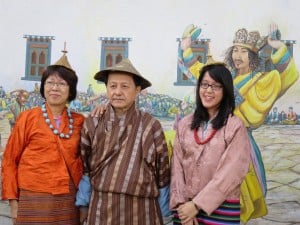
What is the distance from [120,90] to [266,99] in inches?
59.4

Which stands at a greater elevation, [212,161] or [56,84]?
[56,84]

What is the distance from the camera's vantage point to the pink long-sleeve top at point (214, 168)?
175 centimetres

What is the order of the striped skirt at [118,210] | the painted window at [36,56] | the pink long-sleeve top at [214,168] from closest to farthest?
1. the pink long-sleeve top at [214,168]
2. the striped skirt at [118,210]
3. the painted window at [36,56]

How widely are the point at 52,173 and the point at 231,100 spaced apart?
3.35 ft

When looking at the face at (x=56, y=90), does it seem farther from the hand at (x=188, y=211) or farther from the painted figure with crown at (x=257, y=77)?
the painted figure with crown at (x=257, y=77)

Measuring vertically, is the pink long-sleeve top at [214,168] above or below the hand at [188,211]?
above

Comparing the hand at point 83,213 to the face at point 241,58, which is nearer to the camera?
the hand at point 83,213

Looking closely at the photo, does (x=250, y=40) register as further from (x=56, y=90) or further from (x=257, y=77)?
(x=56, y=90)

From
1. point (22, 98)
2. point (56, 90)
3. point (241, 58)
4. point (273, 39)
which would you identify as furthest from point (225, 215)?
point (22, 98)

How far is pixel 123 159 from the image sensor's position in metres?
1.90

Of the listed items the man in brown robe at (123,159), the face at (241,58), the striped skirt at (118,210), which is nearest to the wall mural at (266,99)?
the face at (241,58)

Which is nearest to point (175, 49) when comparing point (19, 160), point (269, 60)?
point (269, 60)

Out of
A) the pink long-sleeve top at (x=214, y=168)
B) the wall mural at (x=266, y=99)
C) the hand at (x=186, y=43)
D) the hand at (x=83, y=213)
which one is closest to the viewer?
the pink long-sleeve top at (x=214, y=168)

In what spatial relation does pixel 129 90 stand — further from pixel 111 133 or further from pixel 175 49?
pixel 175 49
